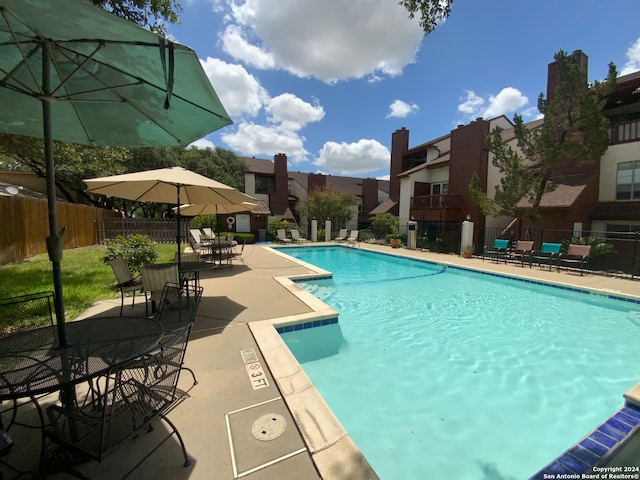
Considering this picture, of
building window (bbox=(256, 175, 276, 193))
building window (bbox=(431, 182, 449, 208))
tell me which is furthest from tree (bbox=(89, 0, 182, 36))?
building window (bbox=(256, 175, 276, 193))

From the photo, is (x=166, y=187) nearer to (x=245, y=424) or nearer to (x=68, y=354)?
(x=68, y=354)

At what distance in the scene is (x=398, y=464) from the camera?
2875 millimetres

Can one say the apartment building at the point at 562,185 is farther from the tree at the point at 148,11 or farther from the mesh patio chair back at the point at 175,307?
the tree at the point at 148,11

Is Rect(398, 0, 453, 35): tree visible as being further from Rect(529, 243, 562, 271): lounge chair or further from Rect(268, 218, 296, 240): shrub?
Rect(268, 218, 296, 240): shrub

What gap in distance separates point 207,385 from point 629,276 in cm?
1420

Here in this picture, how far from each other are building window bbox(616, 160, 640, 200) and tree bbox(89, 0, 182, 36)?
19.2m

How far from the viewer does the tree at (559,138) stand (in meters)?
11.5

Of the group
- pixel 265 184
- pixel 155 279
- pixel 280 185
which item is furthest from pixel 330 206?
pixel 155 279

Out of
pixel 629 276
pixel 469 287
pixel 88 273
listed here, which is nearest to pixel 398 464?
pixel 469 287

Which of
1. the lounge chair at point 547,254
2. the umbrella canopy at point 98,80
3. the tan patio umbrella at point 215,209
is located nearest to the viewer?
the umbrella canopy at point 98,80

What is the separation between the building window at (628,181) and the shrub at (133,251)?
64.0ft

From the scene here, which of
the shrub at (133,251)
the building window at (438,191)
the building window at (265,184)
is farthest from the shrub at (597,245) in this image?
the building window at (265,184)

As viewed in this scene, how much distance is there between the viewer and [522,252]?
43.1ft

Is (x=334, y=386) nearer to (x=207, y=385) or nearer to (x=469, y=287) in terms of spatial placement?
(x=207, y=385)
